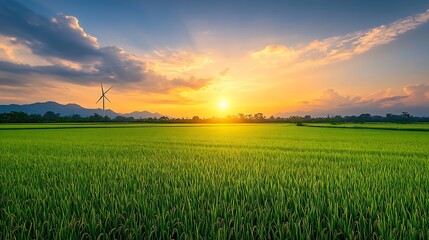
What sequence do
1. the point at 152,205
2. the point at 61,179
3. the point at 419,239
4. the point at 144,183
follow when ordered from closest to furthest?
the point at 419,239 → the point at 152,205 → the point at 144,183 → the point at 61,179

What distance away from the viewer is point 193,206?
12.5 feet

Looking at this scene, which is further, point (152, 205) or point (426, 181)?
point (426, 181)

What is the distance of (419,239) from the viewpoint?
9.16 ft

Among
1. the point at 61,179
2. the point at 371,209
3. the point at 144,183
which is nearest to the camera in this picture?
the point at 371,209

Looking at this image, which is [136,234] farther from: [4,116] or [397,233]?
[4,116]

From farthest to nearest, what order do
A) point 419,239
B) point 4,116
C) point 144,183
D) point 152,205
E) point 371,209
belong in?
point 4,116 < point 144,183 < point 152,205 < point 371,209 < point 419,239

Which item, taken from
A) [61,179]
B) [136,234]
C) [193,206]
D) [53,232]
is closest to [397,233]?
[193,206]

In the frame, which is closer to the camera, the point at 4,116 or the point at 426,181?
the point at 426,181

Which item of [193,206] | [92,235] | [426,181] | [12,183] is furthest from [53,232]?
[426,181]

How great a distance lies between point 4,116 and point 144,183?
9639cm

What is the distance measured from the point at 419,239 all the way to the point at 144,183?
4683 millimetres

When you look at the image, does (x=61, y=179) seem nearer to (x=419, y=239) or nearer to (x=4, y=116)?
(x=419, y=239)

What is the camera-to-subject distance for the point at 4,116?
77750mm

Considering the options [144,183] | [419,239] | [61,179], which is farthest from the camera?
[61,179]
